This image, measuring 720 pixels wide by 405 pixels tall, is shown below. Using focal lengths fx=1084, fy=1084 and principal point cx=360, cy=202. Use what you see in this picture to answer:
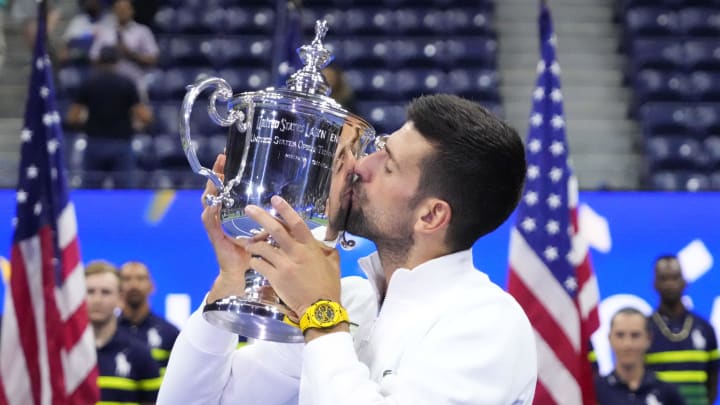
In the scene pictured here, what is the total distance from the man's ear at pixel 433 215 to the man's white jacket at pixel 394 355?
7cm

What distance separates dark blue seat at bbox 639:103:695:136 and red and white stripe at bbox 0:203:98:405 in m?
4.96

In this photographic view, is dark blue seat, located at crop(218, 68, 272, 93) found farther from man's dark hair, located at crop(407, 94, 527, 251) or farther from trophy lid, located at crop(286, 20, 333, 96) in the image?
man's dark hair, located at crop(407, 94, 527, 251)

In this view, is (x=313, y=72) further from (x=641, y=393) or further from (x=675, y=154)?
(x=675, y=154)

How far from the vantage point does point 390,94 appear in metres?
9.05

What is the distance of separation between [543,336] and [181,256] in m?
2.29

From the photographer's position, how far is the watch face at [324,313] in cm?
198

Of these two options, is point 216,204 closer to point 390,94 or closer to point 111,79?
point 111,79

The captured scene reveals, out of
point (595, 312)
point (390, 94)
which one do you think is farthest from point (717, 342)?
point (390, 94)

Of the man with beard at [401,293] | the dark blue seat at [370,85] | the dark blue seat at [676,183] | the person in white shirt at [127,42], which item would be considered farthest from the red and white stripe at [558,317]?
the person in white shirt at [127,42]

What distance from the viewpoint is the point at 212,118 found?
2186 mm

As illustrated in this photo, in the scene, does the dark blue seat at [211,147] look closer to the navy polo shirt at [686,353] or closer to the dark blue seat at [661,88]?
the navy polo shirt at [686,353]

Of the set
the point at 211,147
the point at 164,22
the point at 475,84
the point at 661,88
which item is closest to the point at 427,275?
the point at 211,147

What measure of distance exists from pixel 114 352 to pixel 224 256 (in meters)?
3.68

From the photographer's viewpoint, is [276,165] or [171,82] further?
[171,82]
